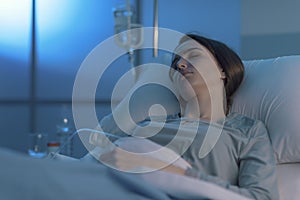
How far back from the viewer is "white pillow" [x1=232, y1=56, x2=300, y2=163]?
4.06 ft

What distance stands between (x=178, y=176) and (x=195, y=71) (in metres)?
0.53

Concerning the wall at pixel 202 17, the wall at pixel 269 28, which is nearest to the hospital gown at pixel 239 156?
the wall at pixel 269 28

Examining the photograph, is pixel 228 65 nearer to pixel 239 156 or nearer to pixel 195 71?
pixel 195 71

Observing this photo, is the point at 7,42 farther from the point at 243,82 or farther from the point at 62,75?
the point at 243,82

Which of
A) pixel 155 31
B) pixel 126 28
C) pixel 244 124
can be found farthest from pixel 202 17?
pixel 244 124

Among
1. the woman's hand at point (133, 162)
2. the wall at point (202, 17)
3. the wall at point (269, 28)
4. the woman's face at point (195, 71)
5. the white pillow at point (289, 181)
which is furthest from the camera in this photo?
the wall at point (202, 17)

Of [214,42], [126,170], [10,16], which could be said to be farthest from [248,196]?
[10,16]

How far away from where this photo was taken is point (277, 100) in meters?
1.31

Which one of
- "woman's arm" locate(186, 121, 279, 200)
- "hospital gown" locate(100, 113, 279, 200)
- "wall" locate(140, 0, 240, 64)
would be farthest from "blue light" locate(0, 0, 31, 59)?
"woman's arm" locate(186, 121, 279, 200)

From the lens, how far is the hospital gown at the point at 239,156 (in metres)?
1.08

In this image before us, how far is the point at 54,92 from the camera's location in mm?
2441

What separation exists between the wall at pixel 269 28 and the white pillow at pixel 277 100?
43cm

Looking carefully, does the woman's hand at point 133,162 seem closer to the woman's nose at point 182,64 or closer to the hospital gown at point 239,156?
the hospital gown at point 239,156

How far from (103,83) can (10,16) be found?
2.13 feet
